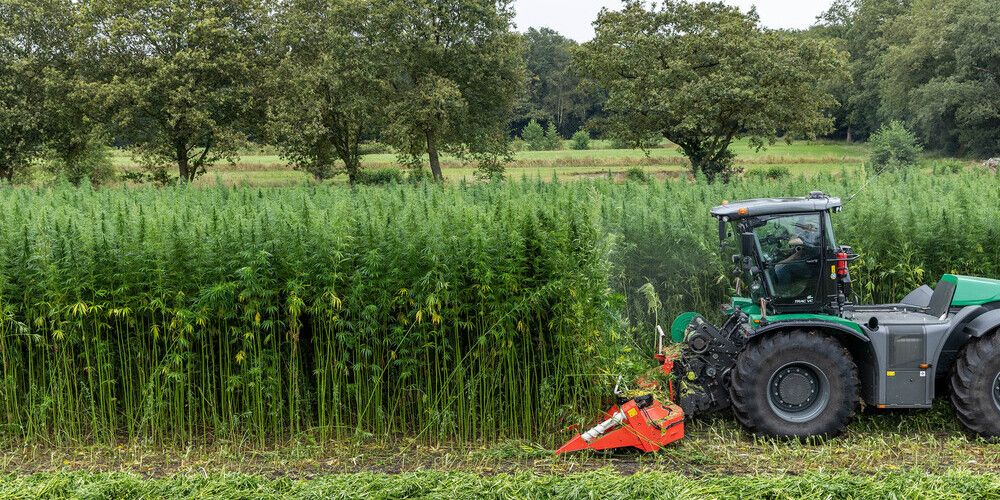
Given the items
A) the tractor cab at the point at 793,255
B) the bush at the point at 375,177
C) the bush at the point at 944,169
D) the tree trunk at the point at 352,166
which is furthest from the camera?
the tree trunk at the point at 352,166

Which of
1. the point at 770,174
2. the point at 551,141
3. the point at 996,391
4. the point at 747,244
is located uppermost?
the point at 551,141

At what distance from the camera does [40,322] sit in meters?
7.46

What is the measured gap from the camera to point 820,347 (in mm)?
7195

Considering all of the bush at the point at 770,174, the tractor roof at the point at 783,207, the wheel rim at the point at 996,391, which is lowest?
the wheel rim at the point at 996,391

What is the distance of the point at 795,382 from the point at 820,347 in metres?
0.38

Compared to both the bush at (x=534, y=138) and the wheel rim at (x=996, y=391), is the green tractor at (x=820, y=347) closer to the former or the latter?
the wheel rim at (x=996, y=391)

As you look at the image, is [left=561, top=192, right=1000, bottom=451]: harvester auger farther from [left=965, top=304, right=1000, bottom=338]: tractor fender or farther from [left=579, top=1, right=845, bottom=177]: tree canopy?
[left=579, top=1, right=845, bottom=177]: tree canopy

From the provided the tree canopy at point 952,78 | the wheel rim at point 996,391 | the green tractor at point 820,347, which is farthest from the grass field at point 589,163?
the wheel rim at point 996,391

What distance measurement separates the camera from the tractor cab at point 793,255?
7.30 meters

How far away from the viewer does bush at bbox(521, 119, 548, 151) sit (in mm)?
57872

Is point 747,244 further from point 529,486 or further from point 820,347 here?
point 529,486

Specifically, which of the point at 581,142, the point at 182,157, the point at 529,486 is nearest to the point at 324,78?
the point at 182,157

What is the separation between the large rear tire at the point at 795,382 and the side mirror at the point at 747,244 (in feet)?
2.49

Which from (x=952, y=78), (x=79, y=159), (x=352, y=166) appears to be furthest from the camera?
(x=952, y=78)
